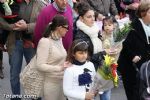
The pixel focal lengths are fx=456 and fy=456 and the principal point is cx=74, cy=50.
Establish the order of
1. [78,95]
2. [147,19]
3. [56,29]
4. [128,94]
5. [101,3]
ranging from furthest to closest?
[101,3]
[128,94]
[147,19]
[56,29]
[78,95]

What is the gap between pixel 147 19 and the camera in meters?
5.44

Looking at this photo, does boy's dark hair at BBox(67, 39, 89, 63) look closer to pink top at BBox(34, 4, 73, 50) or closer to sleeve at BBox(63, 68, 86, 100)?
sleeve at BBox(63, 68, 86, 100)

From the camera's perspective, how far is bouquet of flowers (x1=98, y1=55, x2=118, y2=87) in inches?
181

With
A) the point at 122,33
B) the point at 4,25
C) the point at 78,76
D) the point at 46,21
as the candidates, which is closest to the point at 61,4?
the point at 46,21

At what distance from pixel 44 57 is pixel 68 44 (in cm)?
78

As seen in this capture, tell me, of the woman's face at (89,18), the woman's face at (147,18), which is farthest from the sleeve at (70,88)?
the woman's face at (147,18)

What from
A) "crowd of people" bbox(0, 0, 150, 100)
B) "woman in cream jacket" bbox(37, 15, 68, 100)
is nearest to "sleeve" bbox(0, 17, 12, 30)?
"crowd of people" bbox(0, 0, 150, 100)

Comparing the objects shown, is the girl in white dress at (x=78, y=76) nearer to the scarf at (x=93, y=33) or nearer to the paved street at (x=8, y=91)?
the scarf at (x=93, y=33)

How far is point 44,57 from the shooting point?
484cm

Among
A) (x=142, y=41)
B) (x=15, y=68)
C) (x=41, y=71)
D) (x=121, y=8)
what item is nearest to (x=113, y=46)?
(x=142, y=41)

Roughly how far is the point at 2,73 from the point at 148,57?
324cm

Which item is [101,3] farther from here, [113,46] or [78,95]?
[78,95]

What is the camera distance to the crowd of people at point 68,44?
15.3ft

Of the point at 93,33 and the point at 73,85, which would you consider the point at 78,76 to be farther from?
the point at 93,33
